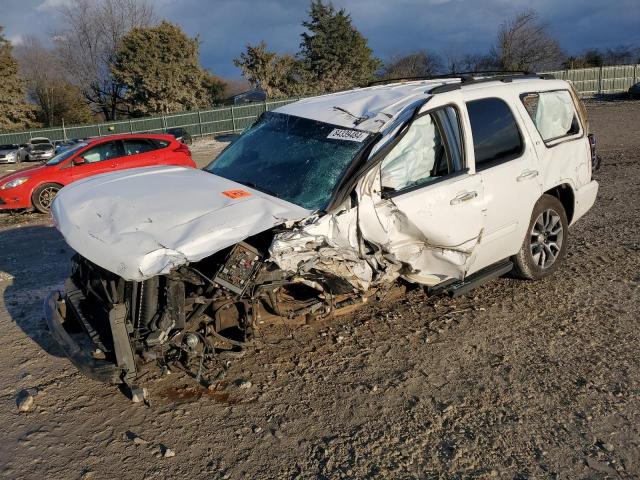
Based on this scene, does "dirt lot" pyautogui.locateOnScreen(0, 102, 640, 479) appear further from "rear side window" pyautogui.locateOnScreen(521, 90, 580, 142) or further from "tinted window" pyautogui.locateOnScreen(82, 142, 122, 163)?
"tinted window" pyautogui.locateOnScreen(82, 142, 122, 163)

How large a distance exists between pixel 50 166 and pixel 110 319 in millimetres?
8778

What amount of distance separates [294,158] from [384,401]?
78.7 inches

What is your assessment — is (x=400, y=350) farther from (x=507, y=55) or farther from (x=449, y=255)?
(x=507, y=55)

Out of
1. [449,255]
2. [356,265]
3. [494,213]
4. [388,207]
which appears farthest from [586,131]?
[356,265]

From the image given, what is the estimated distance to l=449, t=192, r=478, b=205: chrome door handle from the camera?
13.7ft

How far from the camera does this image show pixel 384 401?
11.4 ft

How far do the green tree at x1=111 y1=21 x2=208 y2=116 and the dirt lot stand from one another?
1547 inches

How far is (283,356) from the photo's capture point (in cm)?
408

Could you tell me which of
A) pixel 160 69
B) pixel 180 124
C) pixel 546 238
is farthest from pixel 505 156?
pixel 160 69

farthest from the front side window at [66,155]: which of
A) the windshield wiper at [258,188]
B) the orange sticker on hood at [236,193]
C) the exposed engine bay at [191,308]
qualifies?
the orange sticker on hood at [236,193]

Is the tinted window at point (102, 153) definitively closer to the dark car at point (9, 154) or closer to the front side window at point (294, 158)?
the front side window at point (294, 158)

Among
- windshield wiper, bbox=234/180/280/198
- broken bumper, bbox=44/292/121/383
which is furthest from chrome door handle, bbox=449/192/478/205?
broken bumper, bbox=44/292/121/383

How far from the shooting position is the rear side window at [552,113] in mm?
5121

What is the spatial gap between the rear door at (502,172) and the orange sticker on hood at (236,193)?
191 centimetres
